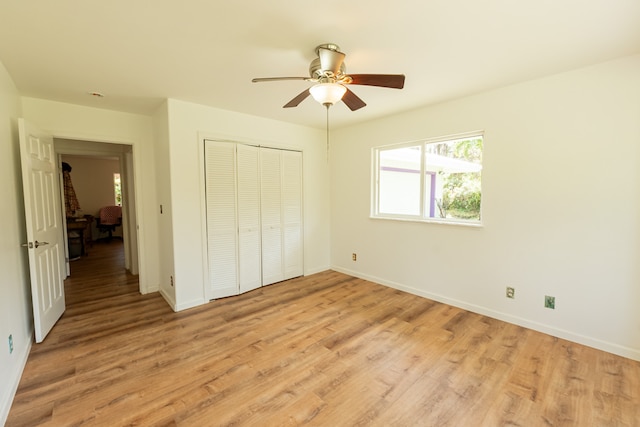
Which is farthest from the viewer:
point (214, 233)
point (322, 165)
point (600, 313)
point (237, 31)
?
point (322, 165)

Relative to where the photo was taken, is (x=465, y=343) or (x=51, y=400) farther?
(x=465, y=343)

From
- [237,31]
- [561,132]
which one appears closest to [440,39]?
[237,31]

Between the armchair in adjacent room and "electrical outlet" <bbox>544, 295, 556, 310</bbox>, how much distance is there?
29.2 ft

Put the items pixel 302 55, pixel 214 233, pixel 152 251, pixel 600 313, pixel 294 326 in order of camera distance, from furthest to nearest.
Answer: pixel 152 251 < pixel 214 233 < pixel 294 326 < pixel 600 313 < pixel 302 55

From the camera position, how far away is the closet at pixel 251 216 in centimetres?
346

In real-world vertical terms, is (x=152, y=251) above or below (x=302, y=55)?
below

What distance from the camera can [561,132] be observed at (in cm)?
247

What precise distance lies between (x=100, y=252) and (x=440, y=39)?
7375 millimetres

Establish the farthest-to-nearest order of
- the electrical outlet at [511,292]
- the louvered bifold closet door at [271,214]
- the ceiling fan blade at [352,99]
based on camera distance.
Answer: the louvered bifold closet door at [271,214] → the electrical outlet at [511,292] → the ceiling fan blade at [352,99]

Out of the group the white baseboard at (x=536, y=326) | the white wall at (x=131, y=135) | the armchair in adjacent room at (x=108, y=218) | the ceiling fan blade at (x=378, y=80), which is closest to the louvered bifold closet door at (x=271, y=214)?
the white wall at (x=131, y=135)

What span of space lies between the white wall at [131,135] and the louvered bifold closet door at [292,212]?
1.71 m

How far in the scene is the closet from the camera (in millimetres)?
3459

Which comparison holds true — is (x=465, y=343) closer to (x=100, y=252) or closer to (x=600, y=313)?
(x=600, y=313)

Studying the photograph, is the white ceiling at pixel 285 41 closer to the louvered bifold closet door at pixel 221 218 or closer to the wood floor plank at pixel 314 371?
the louvered bifold closet door at pixel 221 218
